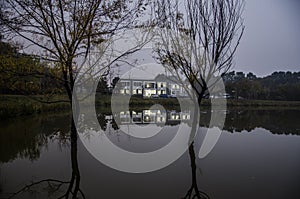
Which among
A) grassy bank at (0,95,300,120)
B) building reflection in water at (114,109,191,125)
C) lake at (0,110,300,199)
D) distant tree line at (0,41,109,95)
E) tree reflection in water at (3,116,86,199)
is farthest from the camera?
grassy bank at (0,95,300,120)

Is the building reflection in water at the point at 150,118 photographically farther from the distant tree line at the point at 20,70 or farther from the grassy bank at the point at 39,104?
the distant tree line at the point at 20,70

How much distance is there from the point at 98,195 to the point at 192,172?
7.43 feet

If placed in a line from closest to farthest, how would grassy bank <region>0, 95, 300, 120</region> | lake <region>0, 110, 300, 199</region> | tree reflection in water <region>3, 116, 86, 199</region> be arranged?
tree reflection in water <region>3, 116, 86, 199</region>, lake <region>0, 110, 300, 199</region>, grassy bank <region>0, 95, 300, 120</region>

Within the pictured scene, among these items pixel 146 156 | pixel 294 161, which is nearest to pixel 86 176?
pixel 146 156

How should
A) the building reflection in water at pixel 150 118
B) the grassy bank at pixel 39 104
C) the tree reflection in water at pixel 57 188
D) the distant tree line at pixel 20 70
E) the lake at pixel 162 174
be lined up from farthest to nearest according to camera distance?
the grassy bank at pixel 39 104
the building reflection in water at pixel 150 118
the distant tree line at pixel 20 70
the lake at pixel 162 174
the tree reflection in water at pixel 57 188

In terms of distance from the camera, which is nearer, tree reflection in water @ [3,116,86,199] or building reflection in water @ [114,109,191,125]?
tree reflection in water @ [3,116,86,199]

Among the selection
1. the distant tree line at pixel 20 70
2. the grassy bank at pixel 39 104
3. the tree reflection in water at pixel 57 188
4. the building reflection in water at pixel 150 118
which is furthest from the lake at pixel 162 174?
the building reflection in water at pixel 150 118

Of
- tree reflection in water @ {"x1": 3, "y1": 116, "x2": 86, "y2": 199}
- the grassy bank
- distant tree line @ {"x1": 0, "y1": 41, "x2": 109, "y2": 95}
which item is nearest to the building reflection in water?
the grassy bank

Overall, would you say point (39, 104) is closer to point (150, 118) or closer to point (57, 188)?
point (150, 118)

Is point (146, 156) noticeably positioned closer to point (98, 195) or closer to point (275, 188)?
point (98, 195)

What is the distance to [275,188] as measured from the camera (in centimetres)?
427

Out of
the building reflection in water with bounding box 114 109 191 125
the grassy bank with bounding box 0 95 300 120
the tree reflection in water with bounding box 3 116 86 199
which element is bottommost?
the tree reflection in water with bounding box 3 116 86 199

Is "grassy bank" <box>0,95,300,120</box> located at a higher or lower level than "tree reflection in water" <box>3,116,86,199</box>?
higher

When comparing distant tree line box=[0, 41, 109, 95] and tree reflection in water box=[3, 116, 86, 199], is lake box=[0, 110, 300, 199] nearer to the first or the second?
tree reflection in water box=[3, 116, 86, 199]
